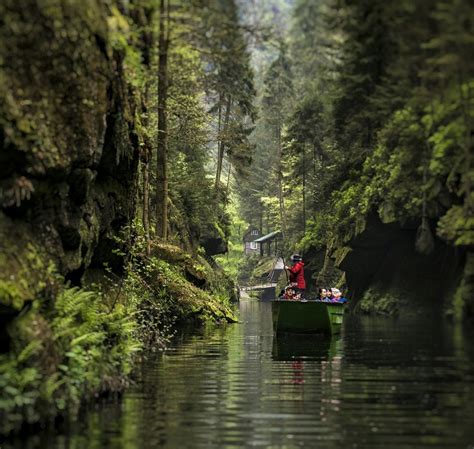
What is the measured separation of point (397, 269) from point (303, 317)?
2033 centimetres

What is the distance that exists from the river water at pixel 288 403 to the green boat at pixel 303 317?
4.39 m

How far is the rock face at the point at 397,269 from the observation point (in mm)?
40562

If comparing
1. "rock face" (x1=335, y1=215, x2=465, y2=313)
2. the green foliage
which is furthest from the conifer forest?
"rock face" (x1=335, y1=215, x2=465, y2=313)

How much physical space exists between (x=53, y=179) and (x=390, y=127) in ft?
89.3

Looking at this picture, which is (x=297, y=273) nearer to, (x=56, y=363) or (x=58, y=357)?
(x=58, y=357)

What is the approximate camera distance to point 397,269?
45438 millimetres

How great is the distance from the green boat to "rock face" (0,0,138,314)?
12.1 m

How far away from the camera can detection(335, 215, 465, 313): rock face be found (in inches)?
1597

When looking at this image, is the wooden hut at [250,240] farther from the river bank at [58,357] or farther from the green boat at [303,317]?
the river bank at [58,357]

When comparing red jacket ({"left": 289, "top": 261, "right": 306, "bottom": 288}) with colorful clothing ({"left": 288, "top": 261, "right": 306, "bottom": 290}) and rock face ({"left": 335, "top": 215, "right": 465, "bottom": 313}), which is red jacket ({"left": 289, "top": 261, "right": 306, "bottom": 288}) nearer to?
colorful clothing ({"left": 288, "top": 261, "right": 306, "bottom": 290})

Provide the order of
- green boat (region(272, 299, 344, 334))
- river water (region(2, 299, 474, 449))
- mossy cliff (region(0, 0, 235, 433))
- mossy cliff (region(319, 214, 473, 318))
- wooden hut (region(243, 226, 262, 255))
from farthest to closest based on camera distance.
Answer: wooden hut (region(243, 226, 262, 255))
mossy cliff (region(319, 214, 473, 318))
green boat (region(272, 299, 344, 334))
mossy cliff (region(0, 0, 235, 433))
river water (region(2, 299, 474, 449))

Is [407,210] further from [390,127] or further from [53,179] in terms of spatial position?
[53,179]

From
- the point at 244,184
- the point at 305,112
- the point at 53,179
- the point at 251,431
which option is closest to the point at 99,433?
the point at 251,431

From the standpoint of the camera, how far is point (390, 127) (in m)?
37.6
